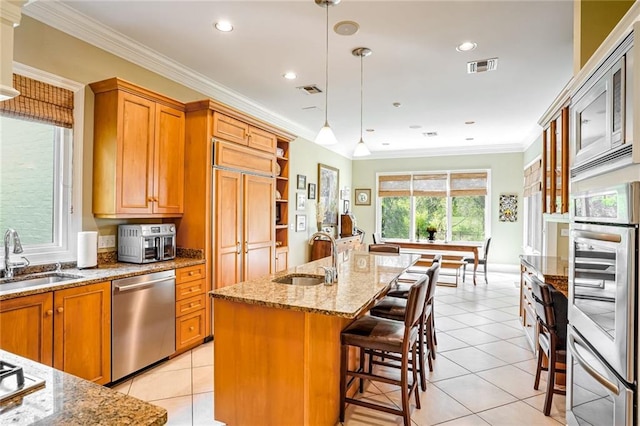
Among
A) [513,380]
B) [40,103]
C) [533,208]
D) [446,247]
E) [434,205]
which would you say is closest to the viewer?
[40,103]

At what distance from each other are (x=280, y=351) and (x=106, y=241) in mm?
2161

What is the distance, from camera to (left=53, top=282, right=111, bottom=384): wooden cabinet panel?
2.35 m

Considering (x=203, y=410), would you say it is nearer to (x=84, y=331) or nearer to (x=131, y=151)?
(x=84, y=331)

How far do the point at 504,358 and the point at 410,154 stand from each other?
6086 millimetres

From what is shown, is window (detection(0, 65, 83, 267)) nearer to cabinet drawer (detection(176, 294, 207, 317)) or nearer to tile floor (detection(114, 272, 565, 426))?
cabinet drawer (detection(176, 294, 207, 317))

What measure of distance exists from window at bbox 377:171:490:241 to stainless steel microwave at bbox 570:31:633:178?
6594 mm

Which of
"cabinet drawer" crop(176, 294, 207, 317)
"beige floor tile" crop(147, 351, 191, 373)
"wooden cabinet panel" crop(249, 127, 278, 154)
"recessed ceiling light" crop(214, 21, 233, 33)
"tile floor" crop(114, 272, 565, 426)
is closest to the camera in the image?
"tile floor" crop(114, 272, 565, 426)

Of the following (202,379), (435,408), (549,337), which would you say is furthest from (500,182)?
(202,379)

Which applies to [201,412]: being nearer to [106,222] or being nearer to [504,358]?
[106,222]

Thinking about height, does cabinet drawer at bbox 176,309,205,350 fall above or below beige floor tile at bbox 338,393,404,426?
above

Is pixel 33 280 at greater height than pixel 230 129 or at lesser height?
lesser

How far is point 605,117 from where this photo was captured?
1562mm

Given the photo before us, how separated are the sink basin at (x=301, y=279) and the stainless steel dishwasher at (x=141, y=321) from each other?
1.17m

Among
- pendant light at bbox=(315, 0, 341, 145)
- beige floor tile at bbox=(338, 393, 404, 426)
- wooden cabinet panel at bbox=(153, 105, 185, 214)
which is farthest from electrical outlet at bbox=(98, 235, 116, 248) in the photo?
beige floor tile at bbox=(338, 393, 404, 426)
